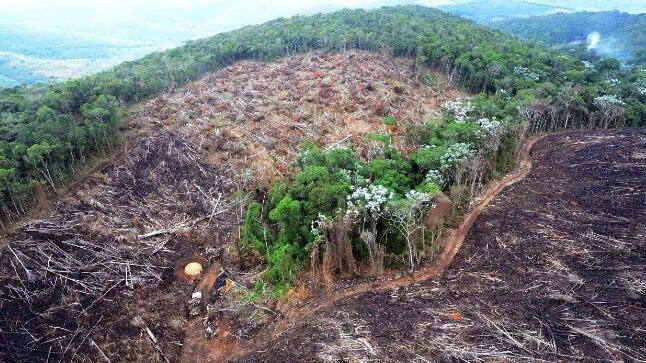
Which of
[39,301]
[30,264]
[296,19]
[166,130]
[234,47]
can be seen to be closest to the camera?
[39,301]

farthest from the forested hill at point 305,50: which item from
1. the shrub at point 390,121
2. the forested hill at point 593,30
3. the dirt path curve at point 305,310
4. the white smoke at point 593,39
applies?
the white smoke at point 593,39

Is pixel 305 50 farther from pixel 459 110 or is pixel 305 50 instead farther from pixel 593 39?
pixel 593 39

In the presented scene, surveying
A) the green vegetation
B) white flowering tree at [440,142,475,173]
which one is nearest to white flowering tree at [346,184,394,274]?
the green vegetation

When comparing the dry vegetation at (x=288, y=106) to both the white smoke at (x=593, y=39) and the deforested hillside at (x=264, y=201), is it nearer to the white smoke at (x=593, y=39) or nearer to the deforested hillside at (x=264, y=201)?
the deforested hillside at (x=264, y=201)

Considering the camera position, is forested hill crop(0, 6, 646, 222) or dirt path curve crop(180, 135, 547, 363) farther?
forested hill crop(0, 6, 646, 222)

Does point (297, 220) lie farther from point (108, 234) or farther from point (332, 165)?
point (108, 234)

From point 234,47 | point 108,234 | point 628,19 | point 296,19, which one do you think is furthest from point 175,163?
point 628,19

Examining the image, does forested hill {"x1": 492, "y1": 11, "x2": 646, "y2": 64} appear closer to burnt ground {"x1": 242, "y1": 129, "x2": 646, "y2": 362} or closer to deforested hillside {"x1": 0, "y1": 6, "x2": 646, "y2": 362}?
deforested hillside {"x1": 0, "y1": 6, "x2": 646, "y2": 362}

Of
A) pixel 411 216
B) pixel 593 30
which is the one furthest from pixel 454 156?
pixel 593 30
